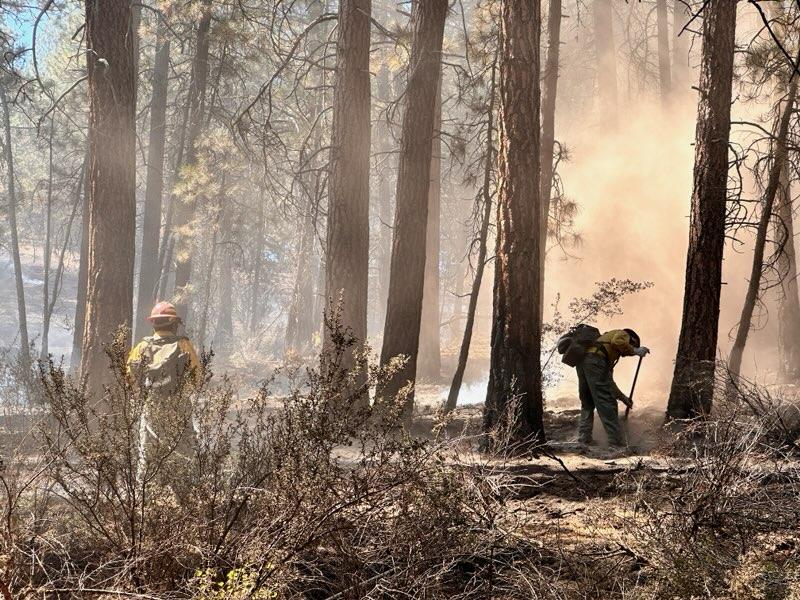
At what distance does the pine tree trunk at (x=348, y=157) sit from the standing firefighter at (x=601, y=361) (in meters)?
3.27

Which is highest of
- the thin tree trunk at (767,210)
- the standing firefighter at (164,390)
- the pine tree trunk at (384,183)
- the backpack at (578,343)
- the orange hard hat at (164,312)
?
the pine tree trunk at (384,183)

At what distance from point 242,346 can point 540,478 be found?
969 inches

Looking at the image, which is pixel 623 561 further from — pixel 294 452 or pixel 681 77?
pixel 681 77

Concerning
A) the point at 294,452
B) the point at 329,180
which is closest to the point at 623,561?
the point at 294,452

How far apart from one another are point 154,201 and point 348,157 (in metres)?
10.6

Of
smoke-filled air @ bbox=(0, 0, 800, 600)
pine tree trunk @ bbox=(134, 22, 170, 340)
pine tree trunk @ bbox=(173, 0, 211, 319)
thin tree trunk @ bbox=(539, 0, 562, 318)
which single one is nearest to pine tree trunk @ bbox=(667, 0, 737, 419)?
smoke-filled air @ bbox=(0, 0, 800, 600)

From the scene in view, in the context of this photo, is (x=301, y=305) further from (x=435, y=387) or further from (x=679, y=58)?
(x=679, y=58)

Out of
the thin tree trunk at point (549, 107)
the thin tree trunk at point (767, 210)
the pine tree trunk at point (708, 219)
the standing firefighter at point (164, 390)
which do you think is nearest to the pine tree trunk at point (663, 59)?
the thin tree trunk at point (549, 107)

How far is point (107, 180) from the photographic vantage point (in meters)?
9.53

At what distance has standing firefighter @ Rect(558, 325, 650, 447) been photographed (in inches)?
321

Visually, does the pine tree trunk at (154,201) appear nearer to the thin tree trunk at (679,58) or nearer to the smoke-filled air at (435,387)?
the smoke-filled air at (435,387)

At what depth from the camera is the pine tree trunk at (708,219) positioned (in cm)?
821

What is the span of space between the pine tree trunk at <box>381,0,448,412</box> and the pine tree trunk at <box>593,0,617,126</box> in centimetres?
1293

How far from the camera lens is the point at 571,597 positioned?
389 centimetres
